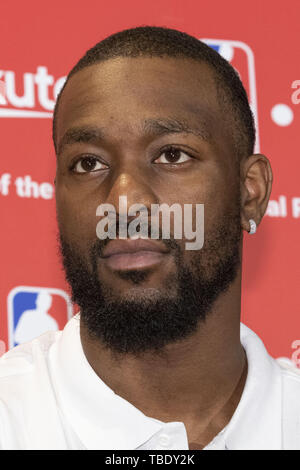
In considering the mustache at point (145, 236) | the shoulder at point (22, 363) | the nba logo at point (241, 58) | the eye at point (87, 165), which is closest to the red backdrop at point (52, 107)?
the nba logo at point (241, 58)

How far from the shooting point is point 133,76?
1712mm

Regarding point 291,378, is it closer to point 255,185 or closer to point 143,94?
point 255,185

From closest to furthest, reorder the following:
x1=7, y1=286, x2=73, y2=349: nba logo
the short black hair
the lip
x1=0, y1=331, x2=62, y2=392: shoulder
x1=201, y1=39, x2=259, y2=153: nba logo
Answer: the lip, x1=0, y1=331, x2=62, y2=392: shoulder, the short black hair, x1=7, y1=286, x2=73, y2=349: nba logo, x1=201, y1=39, x2=259, y2=153: nba logo

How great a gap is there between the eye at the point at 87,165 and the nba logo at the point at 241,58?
0.80 meters

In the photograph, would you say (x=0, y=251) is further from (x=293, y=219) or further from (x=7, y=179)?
(x=293, y=219)

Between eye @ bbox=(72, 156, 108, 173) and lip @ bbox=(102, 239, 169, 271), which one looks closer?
lip @ bbox=(102, 239, 169, 271)

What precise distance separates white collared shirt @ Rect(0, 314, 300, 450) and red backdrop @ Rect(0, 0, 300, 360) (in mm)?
498

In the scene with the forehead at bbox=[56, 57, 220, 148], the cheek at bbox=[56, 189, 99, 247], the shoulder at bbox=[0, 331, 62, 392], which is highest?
the forehead at bbox=[56, 57, 220, 148]

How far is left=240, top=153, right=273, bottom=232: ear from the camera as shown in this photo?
6.19 ft

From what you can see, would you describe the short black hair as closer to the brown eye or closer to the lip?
the brown eye

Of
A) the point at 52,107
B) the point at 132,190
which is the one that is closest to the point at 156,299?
the point at 132,190

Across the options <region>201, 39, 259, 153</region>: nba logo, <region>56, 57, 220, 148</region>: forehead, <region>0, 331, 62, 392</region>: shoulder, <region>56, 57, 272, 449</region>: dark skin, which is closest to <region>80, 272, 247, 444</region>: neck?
<region>56, 57, 272, 449</region>: dark skin

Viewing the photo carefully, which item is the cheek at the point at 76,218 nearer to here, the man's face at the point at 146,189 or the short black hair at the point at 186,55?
the man's face at the point at 146,189
